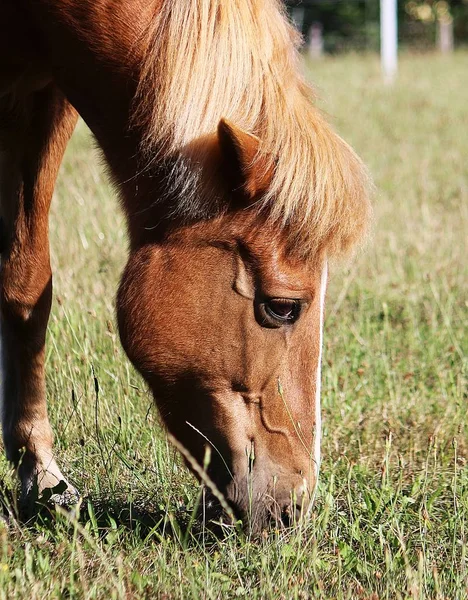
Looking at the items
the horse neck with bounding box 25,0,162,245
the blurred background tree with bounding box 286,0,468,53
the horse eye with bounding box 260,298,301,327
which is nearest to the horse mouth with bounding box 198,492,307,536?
the horse eye with bounding box 260,298,301,327

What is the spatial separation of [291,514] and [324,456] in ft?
2.47

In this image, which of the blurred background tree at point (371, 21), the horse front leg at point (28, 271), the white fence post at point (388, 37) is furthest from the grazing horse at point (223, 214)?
the blurred background tree at point (371, 21)

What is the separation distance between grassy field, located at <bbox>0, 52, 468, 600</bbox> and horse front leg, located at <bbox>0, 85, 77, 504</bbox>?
0.12 metres

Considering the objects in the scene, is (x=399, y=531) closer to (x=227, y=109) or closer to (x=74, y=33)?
(x=227, y=109)

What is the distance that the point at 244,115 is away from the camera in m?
2.25

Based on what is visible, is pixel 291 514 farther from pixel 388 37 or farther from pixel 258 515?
pixel 388 37

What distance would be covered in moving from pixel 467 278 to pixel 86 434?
8.80 feet

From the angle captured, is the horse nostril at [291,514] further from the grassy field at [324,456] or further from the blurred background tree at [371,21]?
the blurred background tree at [371,21]

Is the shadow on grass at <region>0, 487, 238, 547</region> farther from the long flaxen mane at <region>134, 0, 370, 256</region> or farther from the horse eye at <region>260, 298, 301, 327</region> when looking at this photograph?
the long flaxen mane at <region>134, 0, 370, 256</region>

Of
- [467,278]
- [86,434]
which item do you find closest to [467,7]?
[467,278]

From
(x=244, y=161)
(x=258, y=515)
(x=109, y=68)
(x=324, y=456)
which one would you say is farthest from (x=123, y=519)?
(x=109, y=68)

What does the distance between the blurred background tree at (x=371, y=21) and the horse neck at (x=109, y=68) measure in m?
21.9

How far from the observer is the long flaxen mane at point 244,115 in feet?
7.22

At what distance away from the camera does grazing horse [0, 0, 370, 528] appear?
222cm
